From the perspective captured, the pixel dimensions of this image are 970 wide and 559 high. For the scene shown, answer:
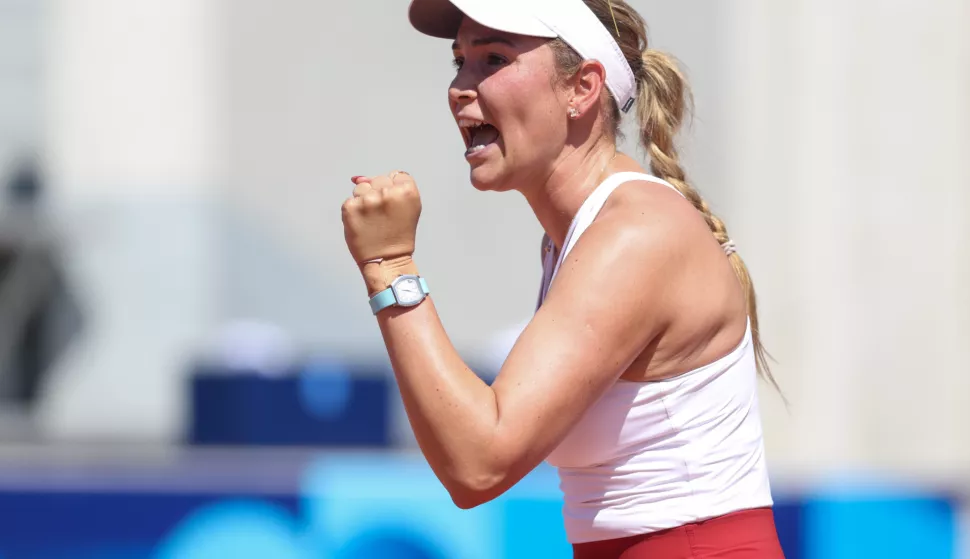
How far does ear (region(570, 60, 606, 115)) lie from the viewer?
6.36ft

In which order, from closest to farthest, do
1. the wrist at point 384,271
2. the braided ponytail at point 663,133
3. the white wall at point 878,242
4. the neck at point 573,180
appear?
1. the wrist at point 384,271
2. the neck at point 573,180
3. the braided ponytail at point 663,133
4. the white wall at point 878,242

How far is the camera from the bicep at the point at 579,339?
164 cm

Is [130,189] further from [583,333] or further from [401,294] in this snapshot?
[583,333]

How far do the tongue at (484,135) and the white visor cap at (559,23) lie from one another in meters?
0.17

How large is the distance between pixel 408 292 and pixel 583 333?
0.25m

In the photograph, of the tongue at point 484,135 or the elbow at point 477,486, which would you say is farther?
the tongue at point 484,135

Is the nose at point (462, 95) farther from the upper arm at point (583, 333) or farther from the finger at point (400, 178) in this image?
the upper arm at point (583, 333)

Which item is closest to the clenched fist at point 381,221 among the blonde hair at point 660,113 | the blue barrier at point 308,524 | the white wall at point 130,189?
the blonde hair at point 660,113

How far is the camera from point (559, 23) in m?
1.89

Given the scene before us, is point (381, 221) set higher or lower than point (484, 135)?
lower

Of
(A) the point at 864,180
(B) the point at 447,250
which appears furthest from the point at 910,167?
(B) the point at 447,250

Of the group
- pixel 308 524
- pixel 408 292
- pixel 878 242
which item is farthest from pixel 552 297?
pixel 878 242

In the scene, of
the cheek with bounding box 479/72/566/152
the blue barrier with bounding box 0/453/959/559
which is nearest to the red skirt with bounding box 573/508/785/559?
the cheek with bounding box 479/72/566/152

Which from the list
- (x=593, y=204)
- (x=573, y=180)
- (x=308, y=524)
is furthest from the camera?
(x=308, y=524)
